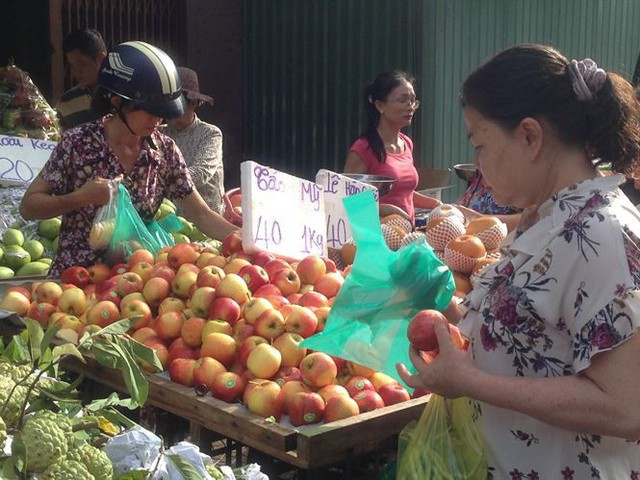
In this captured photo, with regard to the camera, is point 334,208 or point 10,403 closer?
point 10,403

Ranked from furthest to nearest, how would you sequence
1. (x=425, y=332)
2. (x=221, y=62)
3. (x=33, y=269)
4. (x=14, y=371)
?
(x=221, y=62)
(x=33, y=269)
(x=425, y=332)
(x=14, y=371)

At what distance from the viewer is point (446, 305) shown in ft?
7.50

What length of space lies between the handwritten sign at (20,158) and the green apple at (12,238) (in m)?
0.31

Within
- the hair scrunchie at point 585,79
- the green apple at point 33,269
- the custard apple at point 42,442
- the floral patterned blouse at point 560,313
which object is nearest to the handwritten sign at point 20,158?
the green apple at point 33,269

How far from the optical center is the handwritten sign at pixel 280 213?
10.9 feet

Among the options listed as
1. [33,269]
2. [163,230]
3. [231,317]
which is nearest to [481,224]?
[231,317]

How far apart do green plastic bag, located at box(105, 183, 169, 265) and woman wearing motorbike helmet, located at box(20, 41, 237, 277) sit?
2.6 inches

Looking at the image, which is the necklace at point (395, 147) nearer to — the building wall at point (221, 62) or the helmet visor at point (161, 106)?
the helmet visor at point (161, 106)

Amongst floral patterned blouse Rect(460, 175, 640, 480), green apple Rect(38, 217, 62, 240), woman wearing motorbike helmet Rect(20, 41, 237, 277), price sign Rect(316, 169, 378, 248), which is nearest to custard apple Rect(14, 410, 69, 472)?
floral patterned blouse Rect(460, 175, 640, 480)

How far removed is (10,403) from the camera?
1739mm

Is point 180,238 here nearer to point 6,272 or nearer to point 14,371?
point 6,272

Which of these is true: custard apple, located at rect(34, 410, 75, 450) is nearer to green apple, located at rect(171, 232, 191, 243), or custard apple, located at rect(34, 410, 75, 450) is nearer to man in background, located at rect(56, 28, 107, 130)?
green apple, located at rect(171, 232, 191, 243)

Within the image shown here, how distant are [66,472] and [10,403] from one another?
8.4 inches

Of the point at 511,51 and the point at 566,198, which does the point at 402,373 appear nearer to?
the point at 566,198
